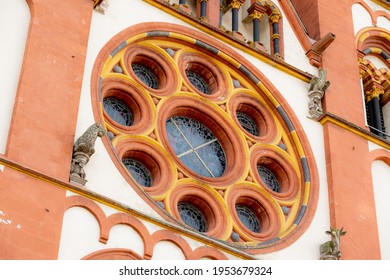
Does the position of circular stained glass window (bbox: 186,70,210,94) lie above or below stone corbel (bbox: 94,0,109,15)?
below

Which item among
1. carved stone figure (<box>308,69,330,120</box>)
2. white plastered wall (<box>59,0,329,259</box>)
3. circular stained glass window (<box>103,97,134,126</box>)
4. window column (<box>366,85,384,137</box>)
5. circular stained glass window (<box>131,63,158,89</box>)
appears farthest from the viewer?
window column (<box>366,85,384,137</box>)

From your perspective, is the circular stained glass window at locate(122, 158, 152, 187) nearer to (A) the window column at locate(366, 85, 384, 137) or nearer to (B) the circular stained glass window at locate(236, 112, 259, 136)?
(B) the circular stained glass window at locate(236, 112, 259, 136)

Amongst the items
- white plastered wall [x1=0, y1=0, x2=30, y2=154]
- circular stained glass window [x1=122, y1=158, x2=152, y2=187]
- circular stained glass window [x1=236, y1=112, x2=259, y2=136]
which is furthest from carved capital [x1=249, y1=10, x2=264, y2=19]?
white plastered wall [x1=0, y1=0, x2=30, y2=154]

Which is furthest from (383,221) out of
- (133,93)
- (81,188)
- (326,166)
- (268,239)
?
(81,188)

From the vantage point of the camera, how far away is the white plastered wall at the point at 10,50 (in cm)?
1938

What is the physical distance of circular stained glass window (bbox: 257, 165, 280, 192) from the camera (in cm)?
2330

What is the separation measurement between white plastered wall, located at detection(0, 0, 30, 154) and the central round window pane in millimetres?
3981

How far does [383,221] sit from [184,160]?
4928mm

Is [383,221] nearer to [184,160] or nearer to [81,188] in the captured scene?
[184,160]

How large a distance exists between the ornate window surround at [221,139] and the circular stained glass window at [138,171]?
20 centimetres

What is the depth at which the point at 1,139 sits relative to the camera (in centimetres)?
1903

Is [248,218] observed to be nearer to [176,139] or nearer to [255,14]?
[176,139]

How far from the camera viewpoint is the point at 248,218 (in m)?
22.4

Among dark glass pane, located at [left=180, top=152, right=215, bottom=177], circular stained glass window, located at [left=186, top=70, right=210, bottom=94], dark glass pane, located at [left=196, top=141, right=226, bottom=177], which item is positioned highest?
circular stained glass window, located at [left=186, top=70, right=210, bottom=94]
